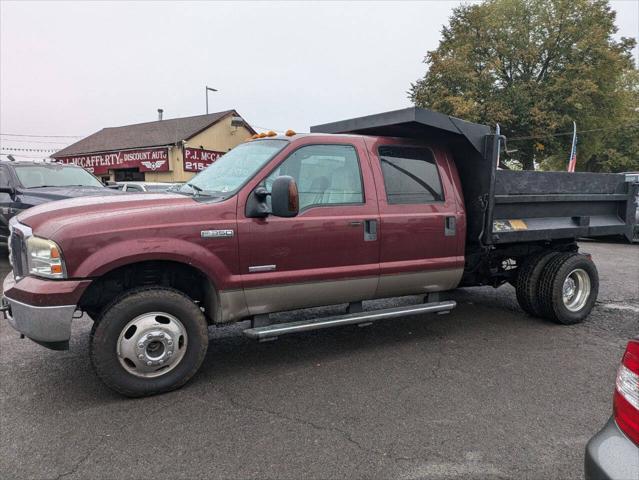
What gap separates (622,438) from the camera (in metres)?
1.70

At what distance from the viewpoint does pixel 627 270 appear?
874cm

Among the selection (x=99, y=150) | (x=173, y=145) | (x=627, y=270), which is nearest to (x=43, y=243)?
(x=627, y=270)

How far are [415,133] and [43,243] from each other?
3.50 metres

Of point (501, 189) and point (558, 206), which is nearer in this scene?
point (501, 189)

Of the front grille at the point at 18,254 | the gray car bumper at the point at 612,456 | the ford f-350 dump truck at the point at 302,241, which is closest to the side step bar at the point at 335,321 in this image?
the ford f-350 dump truck at the point at 302,241

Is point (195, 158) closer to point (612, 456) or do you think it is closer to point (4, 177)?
point (4, 177)

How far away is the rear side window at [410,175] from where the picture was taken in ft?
14.5

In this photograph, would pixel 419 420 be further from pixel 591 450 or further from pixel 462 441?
pixel 591 450

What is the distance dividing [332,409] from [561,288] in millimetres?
3196

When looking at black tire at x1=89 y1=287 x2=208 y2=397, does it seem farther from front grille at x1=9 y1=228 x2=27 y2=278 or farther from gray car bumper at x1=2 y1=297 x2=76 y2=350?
front grille at x1=9 y1=228 x2=27 y2=278

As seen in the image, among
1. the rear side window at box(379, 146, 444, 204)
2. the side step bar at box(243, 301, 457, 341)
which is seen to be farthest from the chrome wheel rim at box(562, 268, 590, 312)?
the rear side window at box(379, 146, 444, 204)

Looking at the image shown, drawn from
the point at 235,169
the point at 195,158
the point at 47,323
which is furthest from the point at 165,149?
the point at 47,323

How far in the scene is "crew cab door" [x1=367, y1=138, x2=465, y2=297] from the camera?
432cm

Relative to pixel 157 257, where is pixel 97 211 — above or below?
above
